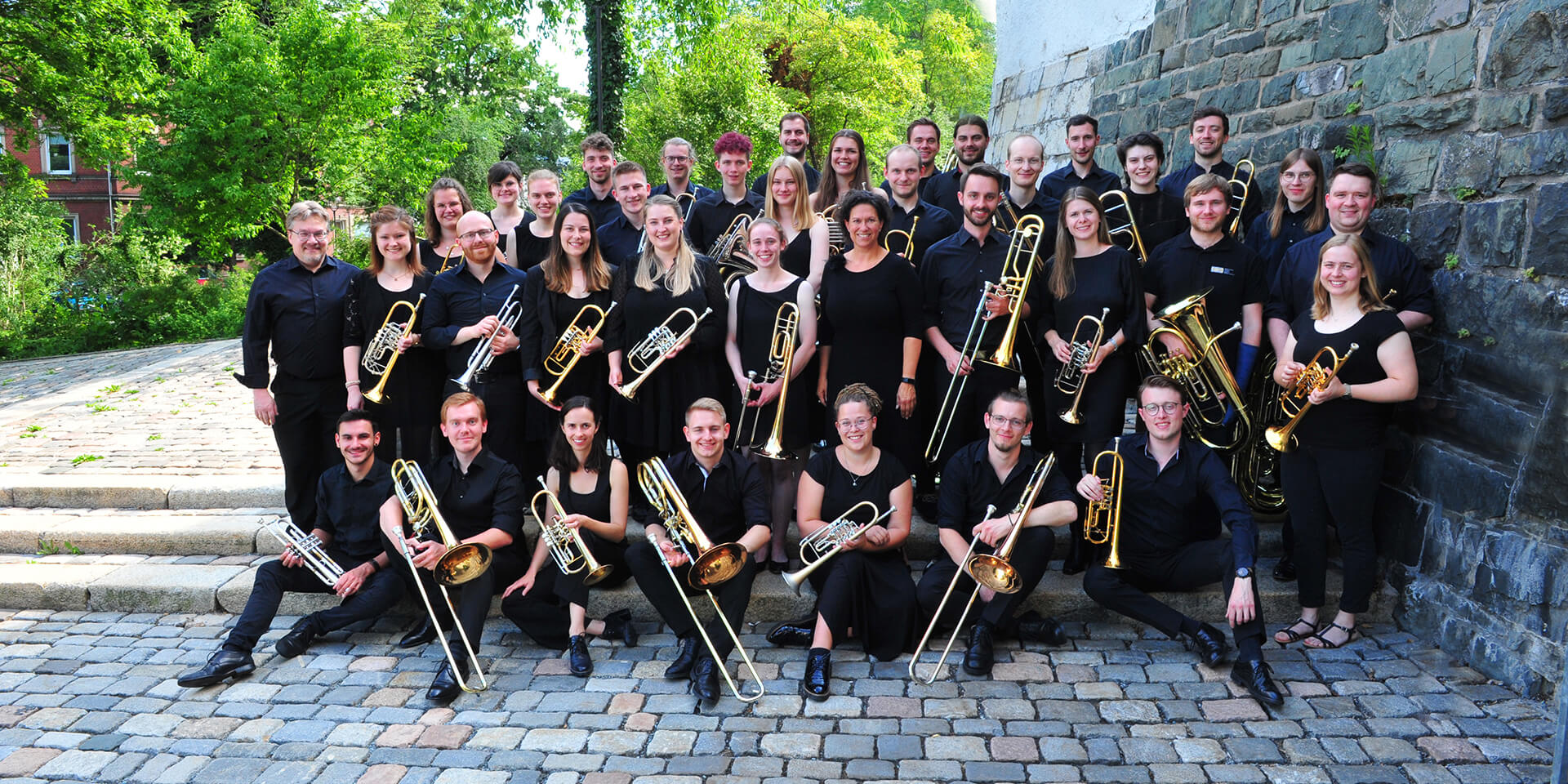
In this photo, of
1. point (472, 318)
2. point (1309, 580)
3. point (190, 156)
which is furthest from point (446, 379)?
point (190, 156)

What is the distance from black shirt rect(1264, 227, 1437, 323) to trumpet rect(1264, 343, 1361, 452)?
0.34 m

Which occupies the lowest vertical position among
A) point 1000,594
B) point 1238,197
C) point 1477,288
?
point 1000,594

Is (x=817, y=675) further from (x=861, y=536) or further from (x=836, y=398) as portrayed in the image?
(x=836, y=398)

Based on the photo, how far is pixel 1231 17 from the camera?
6.38m

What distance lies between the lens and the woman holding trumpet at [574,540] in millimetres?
4395

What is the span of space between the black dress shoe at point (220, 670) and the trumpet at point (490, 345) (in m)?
1.45

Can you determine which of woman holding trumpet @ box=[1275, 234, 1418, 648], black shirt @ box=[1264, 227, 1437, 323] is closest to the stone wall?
black shirt @ box=[1264, 227, 1437, 323]

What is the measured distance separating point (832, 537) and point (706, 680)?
2.61 feet

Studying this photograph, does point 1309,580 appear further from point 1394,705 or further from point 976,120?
point 976,120

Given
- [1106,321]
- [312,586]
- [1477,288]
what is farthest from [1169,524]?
[312,586]

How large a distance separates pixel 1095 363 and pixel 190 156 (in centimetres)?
1459

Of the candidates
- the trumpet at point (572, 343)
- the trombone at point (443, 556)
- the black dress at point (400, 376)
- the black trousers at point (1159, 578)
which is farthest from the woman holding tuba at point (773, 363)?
the black dress at point (400, 376)

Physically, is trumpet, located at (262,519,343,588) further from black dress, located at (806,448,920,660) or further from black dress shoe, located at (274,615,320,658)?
black dress, located at (806,448,920,660)

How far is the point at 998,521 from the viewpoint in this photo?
418cm
